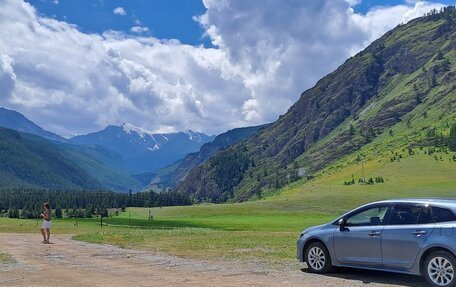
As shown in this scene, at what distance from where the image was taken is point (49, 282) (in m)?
15.9

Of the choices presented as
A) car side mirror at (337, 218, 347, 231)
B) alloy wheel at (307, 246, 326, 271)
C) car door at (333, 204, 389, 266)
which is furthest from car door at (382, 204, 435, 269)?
alloy wheel at (307, 246, 326, 271)

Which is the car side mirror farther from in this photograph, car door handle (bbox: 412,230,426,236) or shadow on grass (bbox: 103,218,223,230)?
shadow on grass (bbox: 103,218,223,230)

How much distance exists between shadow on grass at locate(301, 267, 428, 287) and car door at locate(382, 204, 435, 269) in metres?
0.62

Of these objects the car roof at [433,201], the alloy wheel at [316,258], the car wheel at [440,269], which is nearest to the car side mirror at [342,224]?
the alloy wheel at [316,258]

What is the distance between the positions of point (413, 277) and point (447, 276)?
2295 mm

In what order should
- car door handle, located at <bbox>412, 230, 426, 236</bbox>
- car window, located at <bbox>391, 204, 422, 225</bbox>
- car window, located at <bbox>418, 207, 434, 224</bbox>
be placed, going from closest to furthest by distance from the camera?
→ 1. car door handle, located at <bbox>412, 230, 426, 236</bbox>
2. car window, located at <bbox>418, 207, 434, 224</bbox>
3. car window, located at <bbox>391, 204, 422, 225</bbox>

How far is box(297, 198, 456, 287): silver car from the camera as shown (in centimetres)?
1444

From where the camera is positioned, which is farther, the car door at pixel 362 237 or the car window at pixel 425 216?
the car door at pixel 362 237

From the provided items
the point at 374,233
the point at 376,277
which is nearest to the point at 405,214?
the point at 374,233

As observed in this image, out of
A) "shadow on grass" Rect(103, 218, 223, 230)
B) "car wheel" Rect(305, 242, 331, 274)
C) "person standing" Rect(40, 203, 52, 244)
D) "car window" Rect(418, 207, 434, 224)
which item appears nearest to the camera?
"car window" Rect(418, 207, 434, 224)

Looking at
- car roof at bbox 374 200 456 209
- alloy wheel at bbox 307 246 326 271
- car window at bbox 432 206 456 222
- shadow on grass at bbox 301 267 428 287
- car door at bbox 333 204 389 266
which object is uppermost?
car roof at bbox 374 200 456 209

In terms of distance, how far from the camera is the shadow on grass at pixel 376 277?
15562 mm

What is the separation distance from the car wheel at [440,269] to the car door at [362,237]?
1576 mm

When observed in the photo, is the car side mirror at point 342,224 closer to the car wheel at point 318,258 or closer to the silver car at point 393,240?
the silver car at point 393,240
